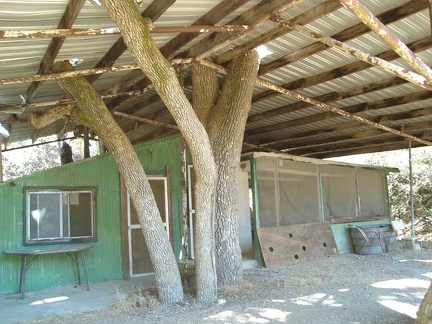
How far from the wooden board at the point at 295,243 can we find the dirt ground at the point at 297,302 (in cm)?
91

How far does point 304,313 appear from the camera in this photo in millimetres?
5117

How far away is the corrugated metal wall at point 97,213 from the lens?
6.79 metres

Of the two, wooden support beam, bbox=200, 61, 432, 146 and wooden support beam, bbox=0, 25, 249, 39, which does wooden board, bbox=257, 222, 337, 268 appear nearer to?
wooden support beam, bbox=200, 61, 432, 146

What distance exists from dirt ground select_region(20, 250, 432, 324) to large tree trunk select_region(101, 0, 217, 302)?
1.69ft

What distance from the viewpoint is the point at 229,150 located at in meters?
6.54

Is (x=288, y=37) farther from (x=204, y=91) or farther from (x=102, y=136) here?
(x=102, y=136)

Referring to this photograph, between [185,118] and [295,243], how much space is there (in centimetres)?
502

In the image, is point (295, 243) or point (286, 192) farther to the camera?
point (286, 192)

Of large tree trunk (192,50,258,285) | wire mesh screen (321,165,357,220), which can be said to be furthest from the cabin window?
wire mesh screen (321,165,357,220)

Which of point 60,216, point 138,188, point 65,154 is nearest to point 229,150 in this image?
point 138,188

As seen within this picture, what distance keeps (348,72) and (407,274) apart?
12.0 ft

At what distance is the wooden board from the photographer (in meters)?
8.61

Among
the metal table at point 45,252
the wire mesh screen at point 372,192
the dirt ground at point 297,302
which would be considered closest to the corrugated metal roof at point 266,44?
the wire mesh screen at point 372,192

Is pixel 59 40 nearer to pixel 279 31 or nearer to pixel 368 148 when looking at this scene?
pixel 279 31
